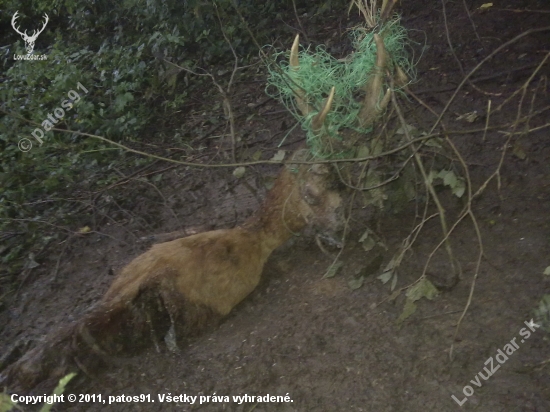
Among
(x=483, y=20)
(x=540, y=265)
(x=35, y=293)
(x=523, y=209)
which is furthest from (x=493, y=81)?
(x=35, y=293)

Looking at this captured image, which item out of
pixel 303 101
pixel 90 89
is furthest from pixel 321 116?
pixel 90 89

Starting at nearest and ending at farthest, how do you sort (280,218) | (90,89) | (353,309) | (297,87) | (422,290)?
(422,290), (353,309), (297,87), (280,218), (90,89)

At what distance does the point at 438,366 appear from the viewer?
253 centimetres

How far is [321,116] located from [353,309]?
3.38ft

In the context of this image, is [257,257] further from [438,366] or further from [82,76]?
[82,76]

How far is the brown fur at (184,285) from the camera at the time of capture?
266cm

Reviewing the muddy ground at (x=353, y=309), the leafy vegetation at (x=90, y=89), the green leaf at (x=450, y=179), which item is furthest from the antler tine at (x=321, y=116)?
the leafy vegetation at (x=90, y=89)

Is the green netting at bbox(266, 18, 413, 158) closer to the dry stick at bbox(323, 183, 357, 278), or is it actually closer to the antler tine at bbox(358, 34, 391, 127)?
the antler tine at bbox(358, 34, 391, 127)

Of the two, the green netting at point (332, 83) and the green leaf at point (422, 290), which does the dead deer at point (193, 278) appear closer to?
the green netting at point (332, 83)

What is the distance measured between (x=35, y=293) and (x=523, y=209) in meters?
3.11

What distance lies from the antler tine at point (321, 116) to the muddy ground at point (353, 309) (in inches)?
27.1

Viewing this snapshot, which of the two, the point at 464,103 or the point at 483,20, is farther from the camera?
the point at 483,20

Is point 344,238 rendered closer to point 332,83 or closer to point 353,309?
point 353,309

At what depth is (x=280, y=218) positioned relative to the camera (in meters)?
3.25
